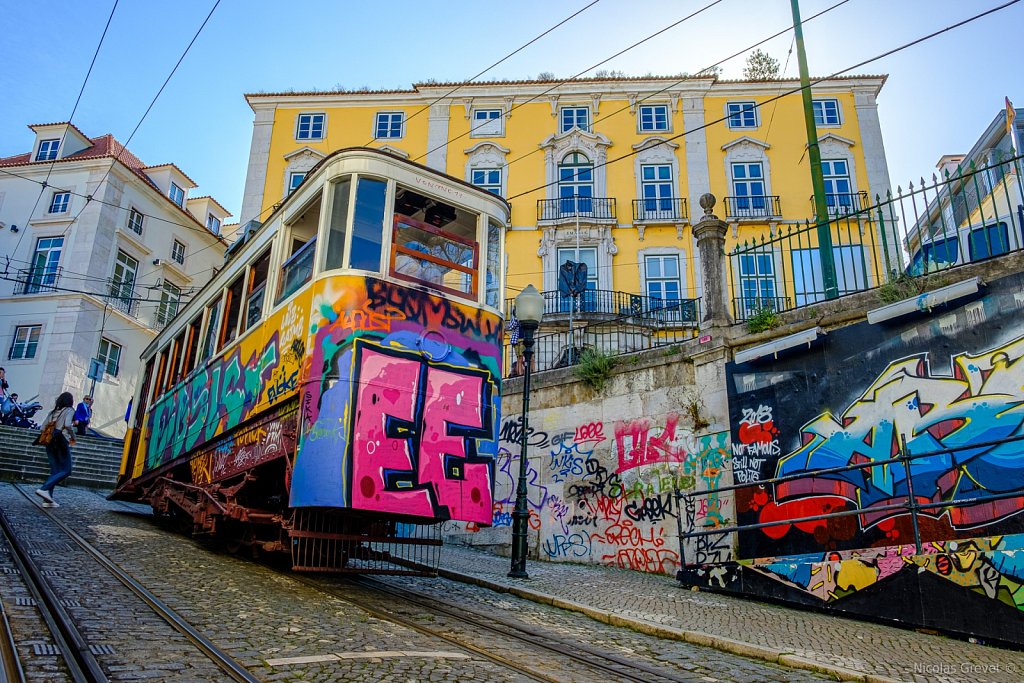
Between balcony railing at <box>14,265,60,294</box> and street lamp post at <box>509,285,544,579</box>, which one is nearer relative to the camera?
street lamp post at <box>509,285,544,579</box>

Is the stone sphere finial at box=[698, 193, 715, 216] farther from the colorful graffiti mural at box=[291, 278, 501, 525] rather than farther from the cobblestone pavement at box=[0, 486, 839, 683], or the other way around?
the cobblestone pavement at box=[0, 486, 839, 683]

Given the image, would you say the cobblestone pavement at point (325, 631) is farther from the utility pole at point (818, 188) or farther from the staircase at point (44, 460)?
the staircase at point (44, 460)

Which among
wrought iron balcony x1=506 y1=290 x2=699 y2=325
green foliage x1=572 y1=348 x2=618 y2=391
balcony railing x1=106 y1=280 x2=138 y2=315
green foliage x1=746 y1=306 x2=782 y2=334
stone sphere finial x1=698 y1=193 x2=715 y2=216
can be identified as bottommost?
green foliage x1=572 y1=348 x2=618 y2=391

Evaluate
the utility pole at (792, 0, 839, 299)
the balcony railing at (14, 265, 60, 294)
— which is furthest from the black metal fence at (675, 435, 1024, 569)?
the balcony railing at (14, 265, 60, 294)

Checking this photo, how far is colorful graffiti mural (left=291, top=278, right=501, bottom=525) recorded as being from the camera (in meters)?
7.21

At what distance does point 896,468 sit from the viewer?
27.1 ft

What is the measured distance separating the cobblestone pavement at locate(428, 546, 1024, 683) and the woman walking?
6.57 m

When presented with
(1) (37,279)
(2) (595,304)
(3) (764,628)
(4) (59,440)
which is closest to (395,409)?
(3) (764,628)

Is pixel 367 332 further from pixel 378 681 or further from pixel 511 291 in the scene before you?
pixel 511 291

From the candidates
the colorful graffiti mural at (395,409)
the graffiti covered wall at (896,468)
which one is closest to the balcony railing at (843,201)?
the graffiti covered wall at (896,468)

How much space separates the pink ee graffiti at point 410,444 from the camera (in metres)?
7.25

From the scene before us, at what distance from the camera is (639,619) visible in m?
7.15

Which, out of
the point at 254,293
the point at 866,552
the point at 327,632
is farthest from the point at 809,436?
the point at 254,293

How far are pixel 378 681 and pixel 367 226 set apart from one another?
193 inches
